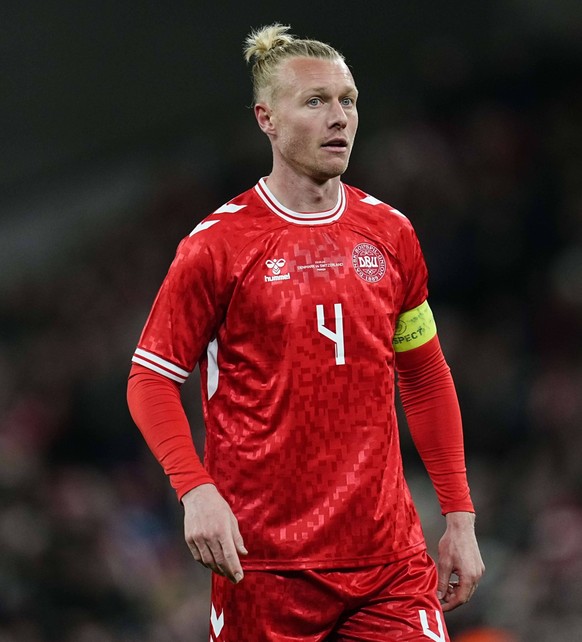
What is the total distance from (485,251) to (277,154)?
6.02 m

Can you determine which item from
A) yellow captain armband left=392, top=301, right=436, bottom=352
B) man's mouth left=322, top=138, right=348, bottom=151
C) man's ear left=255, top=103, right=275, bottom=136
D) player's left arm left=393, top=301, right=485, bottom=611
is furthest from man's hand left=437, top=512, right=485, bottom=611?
man's ear left=255, top=103, right=275, bottom=136

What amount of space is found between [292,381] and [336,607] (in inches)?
26.0

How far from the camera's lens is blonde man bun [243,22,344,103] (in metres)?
3.90

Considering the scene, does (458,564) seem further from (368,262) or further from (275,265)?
(275,265)

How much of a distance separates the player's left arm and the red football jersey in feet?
0.62

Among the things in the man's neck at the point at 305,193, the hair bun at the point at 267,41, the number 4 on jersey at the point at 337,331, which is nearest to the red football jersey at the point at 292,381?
the number 4 on jersey at the point at 337,331

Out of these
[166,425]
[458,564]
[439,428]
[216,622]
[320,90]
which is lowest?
[216,622]

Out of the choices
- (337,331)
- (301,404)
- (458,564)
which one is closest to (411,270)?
(337,331)

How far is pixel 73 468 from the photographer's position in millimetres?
9508

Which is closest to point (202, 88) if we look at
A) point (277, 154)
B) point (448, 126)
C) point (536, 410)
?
point (448, 126)

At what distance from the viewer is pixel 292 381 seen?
12.1 ft

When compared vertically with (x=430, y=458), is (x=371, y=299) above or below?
above

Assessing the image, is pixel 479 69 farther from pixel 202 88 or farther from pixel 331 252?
pixel 331 252

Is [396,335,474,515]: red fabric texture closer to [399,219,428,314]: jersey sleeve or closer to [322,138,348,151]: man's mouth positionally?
[399,219,428,314]: jersey sleeve
